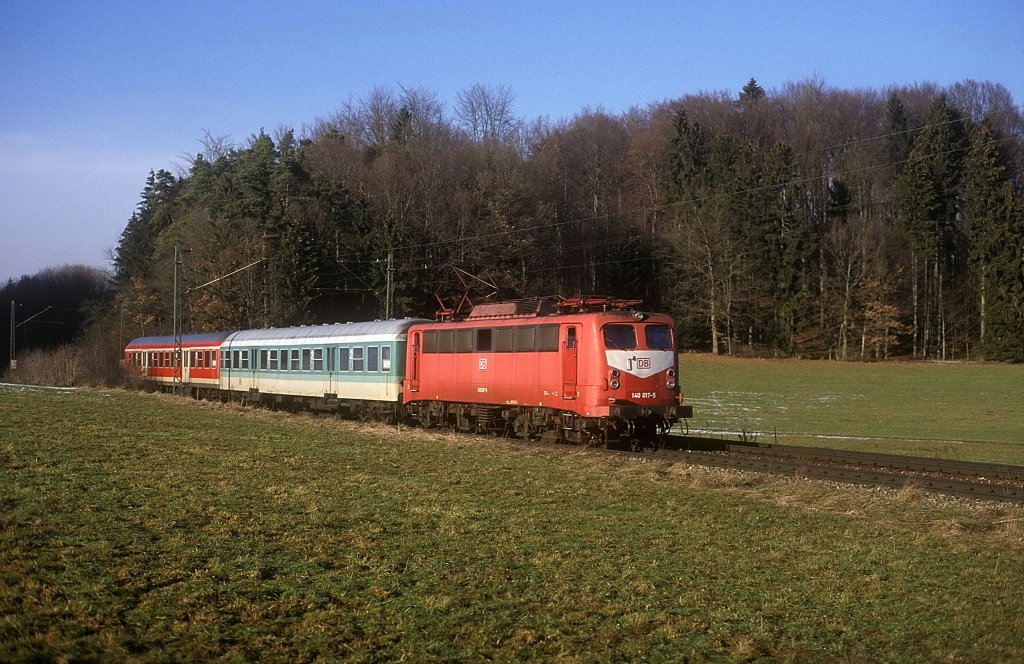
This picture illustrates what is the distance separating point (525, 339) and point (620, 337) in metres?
2.83

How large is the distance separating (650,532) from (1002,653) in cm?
431

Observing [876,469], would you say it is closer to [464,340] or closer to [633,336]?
[633,336]

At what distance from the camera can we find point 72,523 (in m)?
9.37

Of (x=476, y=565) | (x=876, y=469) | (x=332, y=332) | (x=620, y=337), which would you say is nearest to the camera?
(x=476, y=565)

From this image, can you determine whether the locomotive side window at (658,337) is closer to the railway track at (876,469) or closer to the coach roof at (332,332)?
the railway track at (876,469)

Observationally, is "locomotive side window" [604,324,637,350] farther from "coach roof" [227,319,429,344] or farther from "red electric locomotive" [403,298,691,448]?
"coach roof" [227,319,429,344]

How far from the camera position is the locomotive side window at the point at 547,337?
21391mm

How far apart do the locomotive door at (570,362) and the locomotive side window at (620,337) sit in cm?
75

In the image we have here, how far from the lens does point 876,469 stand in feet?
59.4

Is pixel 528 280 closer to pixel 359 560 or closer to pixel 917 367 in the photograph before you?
pixel 917 367

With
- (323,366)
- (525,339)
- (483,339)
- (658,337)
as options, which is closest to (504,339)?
(525,339)

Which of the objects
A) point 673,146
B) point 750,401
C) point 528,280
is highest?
point 673,146

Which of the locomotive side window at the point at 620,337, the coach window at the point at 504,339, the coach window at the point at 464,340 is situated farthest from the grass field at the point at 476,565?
the coach window at the point at 464,340

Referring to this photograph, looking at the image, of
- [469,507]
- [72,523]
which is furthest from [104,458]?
[469,507]
